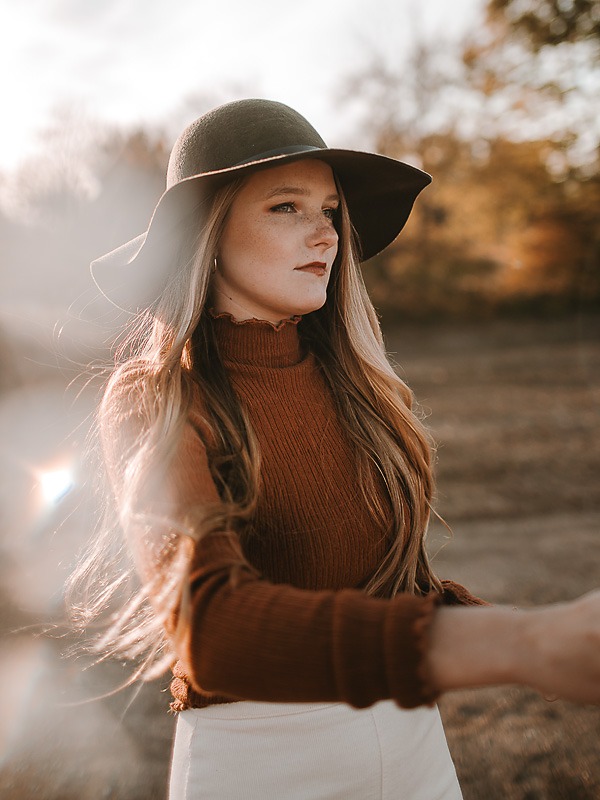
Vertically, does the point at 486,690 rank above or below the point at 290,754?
below

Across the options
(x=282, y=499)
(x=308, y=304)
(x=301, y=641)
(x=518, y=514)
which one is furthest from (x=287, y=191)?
(x=518, y=514)

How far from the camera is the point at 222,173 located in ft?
5.15

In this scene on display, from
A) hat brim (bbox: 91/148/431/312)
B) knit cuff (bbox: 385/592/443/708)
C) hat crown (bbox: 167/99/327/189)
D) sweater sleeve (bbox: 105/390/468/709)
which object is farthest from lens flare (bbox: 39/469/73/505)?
knit cuff (bbox: 385/592/443/708)

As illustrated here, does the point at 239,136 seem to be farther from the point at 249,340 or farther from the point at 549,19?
the point at 549,19

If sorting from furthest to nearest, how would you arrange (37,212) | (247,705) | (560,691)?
(37,212)
(247,705)
(560,691)

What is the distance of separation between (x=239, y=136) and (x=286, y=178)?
153mm

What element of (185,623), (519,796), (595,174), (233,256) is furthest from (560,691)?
(595,174)

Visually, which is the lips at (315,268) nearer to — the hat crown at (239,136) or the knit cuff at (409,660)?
the hat crown at (239,136)

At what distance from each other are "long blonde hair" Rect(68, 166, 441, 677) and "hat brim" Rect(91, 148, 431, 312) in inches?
2.1

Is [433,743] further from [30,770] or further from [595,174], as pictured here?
[595,174]

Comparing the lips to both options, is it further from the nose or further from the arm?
the arm

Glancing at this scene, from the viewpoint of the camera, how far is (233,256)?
1.77 m

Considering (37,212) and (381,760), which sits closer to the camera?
(381,760)

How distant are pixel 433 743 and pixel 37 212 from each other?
834 inches
